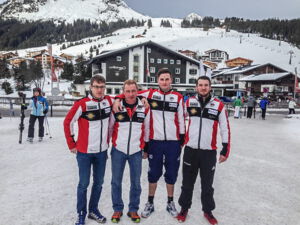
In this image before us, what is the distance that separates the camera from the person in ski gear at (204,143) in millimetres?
3209

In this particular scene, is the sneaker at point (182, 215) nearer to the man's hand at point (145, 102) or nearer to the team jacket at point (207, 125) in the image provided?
the team jacket at point (207, 125)

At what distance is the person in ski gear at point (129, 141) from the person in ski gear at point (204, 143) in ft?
2.21

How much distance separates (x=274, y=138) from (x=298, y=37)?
12826cm

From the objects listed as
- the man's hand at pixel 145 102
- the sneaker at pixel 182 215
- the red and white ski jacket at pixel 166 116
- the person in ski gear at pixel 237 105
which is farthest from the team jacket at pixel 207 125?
the person in ski gear at pixel 237 105

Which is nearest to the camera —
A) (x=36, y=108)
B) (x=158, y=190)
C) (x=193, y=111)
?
(x=193, y=111)

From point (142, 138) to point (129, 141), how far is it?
0.22 meters

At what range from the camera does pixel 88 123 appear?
307cm

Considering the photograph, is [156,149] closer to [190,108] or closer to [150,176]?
[150,176]

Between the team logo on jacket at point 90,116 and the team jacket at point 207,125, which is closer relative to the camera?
the team logo on jacket at point 90,116

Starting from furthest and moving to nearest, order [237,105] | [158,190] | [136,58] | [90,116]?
[136,58], [237,105], [158,190], [90,116]

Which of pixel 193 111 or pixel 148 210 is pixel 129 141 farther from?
pixel 148 210

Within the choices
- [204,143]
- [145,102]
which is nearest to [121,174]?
[145,102]

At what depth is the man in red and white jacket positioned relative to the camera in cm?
305

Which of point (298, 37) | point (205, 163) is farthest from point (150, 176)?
point (298, 37)
